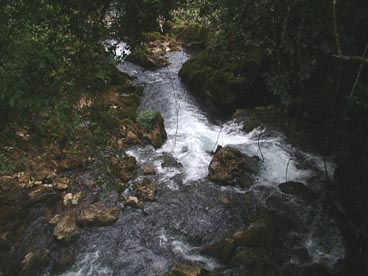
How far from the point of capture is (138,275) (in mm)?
5000

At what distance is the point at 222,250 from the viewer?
5.19 m

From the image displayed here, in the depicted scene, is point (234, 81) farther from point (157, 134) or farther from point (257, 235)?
point (257, 235)

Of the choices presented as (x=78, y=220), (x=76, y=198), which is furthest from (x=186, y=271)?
(x=76, y=198)

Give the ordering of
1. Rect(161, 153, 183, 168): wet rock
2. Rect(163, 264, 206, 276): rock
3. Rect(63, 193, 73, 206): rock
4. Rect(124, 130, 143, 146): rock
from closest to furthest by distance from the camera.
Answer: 1. Rect(163, 264, 206, 276): rock
2. Rect(63, 193, 73, 206): rock
3. Rect(161, 153, 183, 168): wet rock
4. Rect(124, 130, 143, 146): rock

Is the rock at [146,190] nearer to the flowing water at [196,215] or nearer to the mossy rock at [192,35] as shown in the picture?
the flowing water at [196,215]

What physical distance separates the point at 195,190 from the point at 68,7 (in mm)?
4168

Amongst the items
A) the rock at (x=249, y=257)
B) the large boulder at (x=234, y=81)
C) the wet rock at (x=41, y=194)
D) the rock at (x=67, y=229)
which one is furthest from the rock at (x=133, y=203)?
the large boulder at (x=234, y=81)

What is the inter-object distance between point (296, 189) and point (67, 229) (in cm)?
390

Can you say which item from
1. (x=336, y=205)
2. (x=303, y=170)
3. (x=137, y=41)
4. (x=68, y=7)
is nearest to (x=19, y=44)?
(x=68, y=7)

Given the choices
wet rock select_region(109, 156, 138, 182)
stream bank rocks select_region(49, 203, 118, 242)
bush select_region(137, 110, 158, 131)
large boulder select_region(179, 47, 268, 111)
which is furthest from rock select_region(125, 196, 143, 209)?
large boulder select_region(179, 47, 268, 111)

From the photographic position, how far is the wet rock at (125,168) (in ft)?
22.5

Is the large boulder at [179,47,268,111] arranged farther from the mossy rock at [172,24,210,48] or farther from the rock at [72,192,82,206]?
the rock at [72,192,82,206]

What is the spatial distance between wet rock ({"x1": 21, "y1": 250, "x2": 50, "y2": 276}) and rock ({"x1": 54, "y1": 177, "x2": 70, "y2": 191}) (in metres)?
1.42

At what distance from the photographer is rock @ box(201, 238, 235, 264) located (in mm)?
5145
